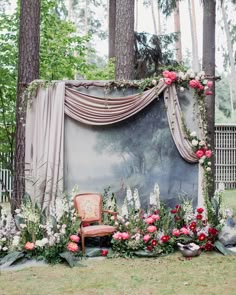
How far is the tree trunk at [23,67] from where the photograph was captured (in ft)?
18.8

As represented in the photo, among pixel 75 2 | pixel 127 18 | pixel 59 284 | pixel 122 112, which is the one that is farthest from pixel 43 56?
pixel 75 2

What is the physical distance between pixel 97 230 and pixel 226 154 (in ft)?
24.8

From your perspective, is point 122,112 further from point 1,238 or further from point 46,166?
point 1,238

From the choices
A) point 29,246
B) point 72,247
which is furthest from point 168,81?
point 29,246

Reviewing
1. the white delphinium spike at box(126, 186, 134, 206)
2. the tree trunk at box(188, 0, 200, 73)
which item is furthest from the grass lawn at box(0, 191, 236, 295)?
the tree trunk at box(188, 0, 200, 73)

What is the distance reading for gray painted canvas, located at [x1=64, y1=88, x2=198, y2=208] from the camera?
5508 mm

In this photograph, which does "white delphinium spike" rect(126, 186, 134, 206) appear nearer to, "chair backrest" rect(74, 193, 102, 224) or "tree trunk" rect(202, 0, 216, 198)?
"chair backrest" rect(74, 193, 102, 224)

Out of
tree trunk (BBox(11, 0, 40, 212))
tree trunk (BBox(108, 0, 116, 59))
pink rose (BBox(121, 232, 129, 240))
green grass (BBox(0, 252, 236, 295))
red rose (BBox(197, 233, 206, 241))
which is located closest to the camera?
green grass (BBox(0, 252, 236, 295))

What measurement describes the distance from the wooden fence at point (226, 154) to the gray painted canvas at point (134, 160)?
6.13 meters

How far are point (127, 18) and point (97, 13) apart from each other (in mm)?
15486

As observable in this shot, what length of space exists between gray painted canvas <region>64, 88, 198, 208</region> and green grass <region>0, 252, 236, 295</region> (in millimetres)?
1110

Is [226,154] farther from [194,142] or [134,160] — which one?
[134,160]

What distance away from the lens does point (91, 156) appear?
18.1ft

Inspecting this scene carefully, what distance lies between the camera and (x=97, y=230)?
4.79 metres
